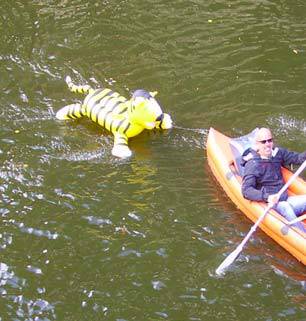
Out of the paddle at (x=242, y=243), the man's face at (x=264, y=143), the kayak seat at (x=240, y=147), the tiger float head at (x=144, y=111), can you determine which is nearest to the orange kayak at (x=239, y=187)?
the kayak seat at (x=240, y=147)

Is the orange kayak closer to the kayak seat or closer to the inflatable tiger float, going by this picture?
the kayak seat

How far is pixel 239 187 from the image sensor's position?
7.05 meters

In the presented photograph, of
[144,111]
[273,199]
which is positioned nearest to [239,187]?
[273,199]

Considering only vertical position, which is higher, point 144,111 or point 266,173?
point 144,111

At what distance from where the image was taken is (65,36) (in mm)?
10641

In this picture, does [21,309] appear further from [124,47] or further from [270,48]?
[270,48]

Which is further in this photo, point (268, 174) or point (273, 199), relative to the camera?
point (268, 174)

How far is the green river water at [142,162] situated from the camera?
613 centimetres

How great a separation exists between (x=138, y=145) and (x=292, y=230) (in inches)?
103

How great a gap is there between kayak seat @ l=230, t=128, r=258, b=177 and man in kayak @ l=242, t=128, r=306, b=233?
0.13 metres

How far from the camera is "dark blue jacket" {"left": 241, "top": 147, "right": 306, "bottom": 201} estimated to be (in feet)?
22.6

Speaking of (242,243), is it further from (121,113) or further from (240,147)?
(121,113)

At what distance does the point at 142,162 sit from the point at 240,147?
126cm

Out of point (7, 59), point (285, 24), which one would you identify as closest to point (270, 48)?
point (285, 24)
